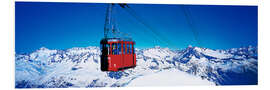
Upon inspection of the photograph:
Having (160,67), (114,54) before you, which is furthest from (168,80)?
(114,54)

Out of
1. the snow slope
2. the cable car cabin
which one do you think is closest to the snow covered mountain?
the snow slope

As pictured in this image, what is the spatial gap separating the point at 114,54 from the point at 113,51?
0.40 ft

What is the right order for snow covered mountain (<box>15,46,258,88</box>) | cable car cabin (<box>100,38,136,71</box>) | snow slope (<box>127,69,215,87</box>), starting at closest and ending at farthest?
cable car cabin (<box>100,38,136,71</box>)
snow covered mountain (<box>15,46,258,88</box>)
snow slope (<box>127,69,215,87</box>)

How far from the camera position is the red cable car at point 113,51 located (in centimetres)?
634

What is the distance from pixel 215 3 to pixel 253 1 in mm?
1442

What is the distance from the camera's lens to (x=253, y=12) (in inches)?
294

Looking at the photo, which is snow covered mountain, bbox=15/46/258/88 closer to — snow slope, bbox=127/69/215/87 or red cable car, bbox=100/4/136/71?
snow slope, bbox=127/69/215/87

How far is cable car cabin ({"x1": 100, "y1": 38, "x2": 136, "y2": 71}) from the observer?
20.7 ft

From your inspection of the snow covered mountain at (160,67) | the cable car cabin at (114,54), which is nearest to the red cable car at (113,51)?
the cable car cabin at (114,54)

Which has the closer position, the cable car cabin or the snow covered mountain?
the cable car cabin

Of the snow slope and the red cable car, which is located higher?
the red cable car

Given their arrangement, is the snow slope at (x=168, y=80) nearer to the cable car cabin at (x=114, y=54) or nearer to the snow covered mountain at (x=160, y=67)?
the snow covered mountain at (x=160, y=67)
